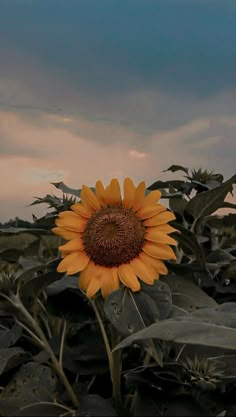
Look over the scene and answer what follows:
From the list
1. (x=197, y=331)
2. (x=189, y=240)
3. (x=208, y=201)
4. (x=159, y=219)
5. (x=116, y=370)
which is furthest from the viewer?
(x=208, y=201)

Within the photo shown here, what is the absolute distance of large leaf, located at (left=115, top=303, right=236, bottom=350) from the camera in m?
0.83

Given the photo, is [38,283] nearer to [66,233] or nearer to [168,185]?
[66,233]

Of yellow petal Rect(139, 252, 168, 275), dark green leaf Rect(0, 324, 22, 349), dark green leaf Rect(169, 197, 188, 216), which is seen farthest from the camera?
dark green leaf Rect(169, 197, 188, 216)

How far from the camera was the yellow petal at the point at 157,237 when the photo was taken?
1055 mm

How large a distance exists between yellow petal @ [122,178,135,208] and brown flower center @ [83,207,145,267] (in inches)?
1.1

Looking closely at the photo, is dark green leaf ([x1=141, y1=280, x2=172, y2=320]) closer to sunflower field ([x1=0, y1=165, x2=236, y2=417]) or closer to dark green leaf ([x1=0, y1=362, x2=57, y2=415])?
sunflower field ([x1=0, y1=165, x2=236, y2=417])

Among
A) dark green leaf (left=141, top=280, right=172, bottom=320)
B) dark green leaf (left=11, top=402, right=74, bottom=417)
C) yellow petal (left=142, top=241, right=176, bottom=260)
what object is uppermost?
yellow petal (left=142, top=241, right=176, bottom=260)

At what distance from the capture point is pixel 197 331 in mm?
871

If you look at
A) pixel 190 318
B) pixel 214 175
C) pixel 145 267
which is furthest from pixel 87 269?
pixel 214 175

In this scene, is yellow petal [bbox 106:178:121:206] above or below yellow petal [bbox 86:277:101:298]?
above

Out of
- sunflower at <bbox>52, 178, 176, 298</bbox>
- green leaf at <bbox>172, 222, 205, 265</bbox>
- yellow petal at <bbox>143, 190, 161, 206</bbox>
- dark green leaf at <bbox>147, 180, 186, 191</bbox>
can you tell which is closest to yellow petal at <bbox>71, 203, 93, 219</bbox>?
sunflower at <bbox>52, 178, 176, 298</bbox>

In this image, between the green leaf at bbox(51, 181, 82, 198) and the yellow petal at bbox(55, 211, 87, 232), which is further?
the green leaf at bbox(51, 181, 82, 198)

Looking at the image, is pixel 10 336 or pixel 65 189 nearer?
Result: pixel 10 336

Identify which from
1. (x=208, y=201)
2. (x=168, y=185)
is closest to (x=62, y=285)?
(x=208, y=201)
